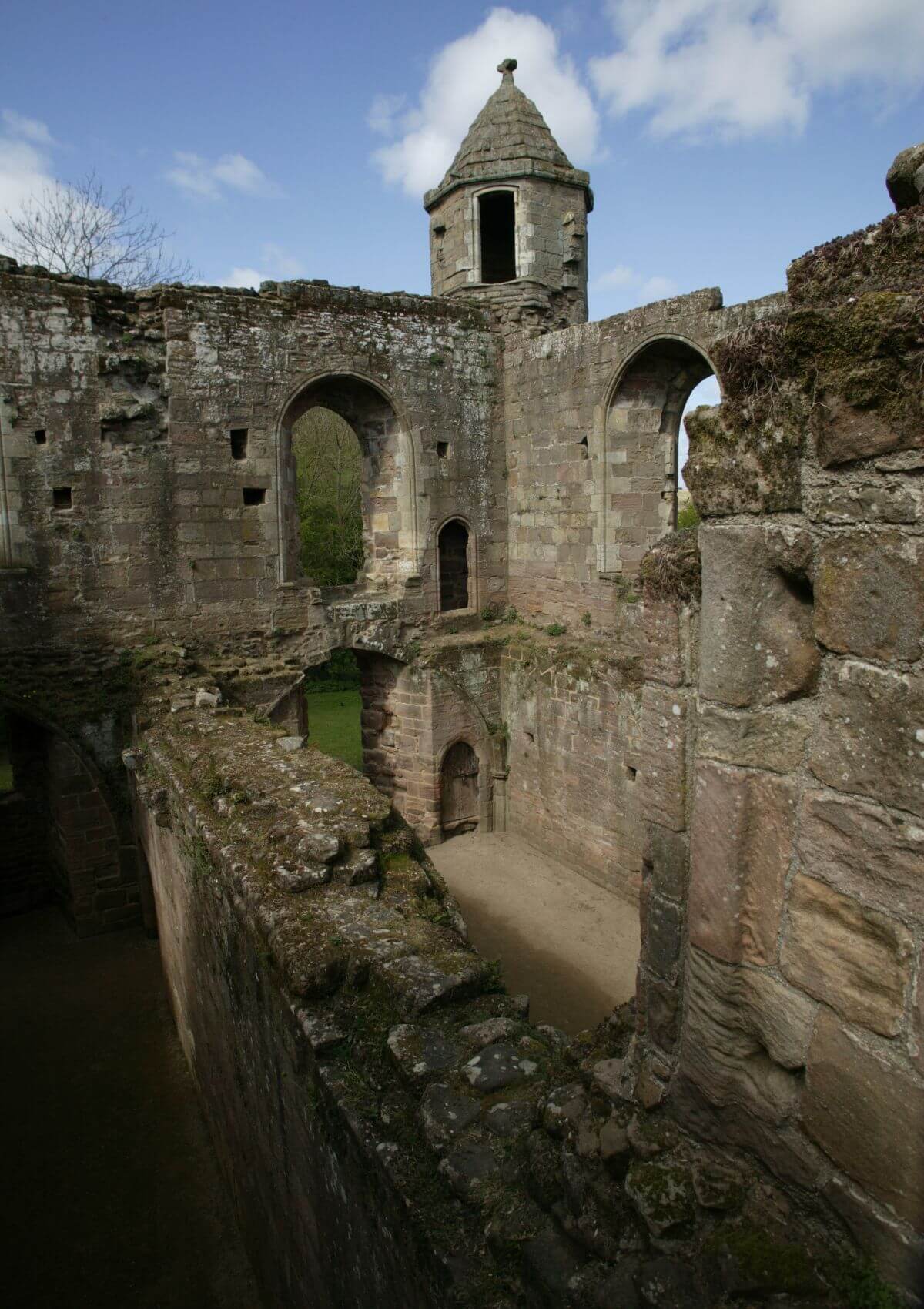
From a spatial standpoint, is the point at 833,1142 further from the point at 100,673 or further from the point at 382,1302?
the point at 100,673

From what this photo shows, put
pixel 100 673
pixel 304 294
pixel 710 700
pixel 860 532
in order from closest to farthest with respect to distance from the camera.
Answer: pixel 860 532 < pixel 710 700 < pixel 100 673 < pixel 304 294

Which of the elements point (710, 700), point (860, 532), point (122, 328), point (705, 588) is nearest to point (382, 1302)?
point (710, 700)

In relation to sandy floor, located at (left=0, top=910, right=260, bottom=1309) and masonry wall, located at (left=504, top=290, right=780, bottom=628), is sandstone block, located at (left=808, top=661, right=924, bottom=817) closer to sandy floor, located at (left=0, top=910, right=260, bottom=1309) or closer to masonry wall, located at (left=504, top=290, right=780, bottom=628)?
sandy floor, located at (left=0, top=910, right=260, bottom=1309)

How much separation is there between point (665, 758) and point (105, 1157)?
19.4 feet

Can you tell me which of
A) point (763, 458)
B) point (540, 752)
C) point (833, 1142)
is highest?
point (763, 458)

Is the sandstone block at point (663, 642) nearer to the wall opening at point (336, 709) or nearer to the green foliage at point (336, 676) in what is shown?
the wall opening at point (336, 709)

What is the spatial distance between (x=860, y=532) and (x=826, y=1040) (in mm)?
998

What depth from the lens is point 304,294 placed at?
34.6ft

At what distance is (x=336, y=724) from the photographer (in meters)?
18.2

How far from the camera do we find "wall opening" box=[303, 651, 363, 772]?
632 inches

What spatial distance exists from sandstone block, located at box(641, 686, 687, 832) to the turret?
10610mm

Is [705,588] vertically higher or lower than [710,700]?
higher

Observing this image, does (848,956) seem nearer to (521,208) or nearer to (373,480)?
(373,480)

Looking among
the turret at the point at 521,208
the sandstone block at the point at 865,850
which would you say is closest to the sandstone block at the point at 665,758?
the sandstone block at the point at 865,850
